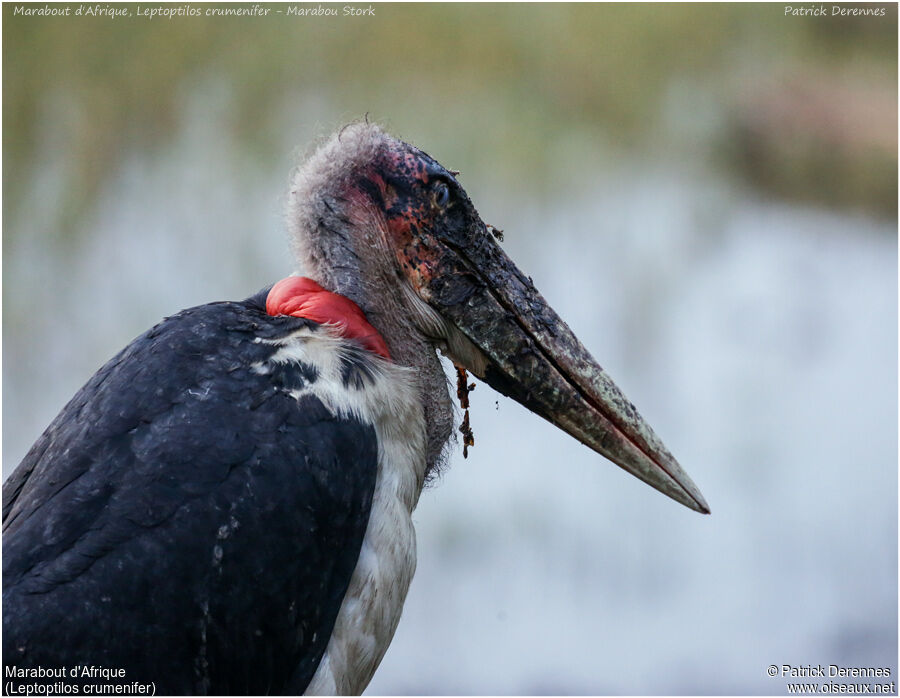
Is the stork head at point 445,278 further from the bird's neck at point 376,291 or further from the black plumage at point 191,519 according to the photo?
the black plumage at point 191,519

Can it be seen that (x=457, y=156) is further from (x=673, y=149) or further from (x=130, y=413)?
(x=130, y=413)

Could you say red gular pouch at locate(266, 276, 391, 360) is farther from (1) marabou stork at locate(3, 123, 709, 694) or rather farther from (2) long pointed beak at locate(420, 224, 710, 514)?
(2) long pointed beak at locate(420, 224, 710, 514)

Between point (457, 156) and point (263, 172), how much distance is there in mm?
1063

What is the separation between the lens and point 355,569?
2094mm

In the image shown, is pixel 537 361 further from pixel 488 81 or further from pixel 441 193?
pixel 488 81

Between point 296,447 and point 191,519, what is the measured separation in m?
0.22

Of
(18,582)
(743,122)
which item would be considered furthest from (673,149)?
(18,582)

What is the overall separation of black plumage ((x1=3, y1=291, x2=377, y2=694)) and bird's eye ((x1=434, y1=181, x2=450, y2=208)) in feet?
1.54

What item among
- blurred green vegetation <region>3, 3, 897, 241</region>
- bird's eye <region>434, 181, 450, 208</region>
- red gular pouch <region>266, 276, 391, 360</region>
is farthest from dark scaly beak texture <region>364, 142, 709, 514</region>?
blurred green vegetation <region>3, 3, 897, 241</region>

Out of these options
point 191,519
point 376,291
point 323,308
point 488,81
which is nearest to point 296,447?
point 191,519

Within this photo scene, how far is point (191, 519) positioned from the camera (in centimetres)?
186

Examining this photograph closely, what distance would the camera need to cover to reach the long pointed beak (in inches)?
91.1

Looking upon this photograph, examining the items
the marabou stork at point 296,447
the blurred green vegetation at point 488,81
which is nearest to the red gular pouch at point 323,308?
the marabou stork at point 296,447

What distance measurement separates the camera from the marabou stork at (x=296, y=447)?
1820mm
